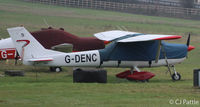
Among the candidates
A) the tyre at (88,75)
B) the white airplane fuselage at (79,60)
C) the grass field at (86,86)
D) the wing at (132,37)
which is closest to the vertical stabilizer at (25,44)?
the white airplane fuselage at (79,60)

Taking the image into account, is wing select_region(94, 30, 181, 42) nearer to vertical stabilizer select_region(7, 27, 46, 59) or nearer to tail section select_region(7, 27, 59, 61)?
tail section select_region(7, 27, 59, 61)

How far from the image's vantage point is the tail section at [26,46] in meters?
18.5

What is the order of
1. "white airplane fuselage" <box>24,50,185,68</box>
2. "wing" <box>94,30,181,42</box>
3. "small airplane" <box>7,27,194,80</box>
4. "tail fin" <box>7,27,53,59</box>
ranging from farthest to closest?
"white airplane fuselage" <box>24,50,185,68</box>
"small airplane" <box>7,27,194,80</box>
"tail fin" <box>7,27,53,59</box>
"wing" <box>94,30,181,42</box>

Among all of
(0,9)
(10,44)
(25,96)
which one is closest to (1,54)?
(10,44)

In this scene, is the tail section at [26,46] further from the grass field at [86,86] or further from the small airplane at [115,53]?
the grass field at [86,86]

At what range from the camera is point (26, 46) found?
18.7m

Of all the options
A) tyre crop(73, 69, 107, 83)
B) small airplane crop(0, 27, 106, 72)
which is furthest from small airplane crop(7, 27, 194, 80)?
small airplane crop(0, 27, 106, 72)

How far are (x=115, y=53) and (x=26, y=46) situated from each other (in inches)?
139

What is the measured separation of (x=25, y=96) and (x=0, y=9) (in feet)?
129

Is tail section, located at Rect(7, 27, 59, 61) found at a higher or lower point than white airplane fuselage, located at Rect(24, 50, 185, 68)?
higher

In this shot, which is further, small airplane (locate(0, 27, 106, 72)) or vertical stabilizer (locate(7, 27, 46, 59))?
small airplane (locate(0, 27, 106, 72))

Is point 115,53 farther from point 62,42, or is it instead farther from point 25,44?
point 62,42

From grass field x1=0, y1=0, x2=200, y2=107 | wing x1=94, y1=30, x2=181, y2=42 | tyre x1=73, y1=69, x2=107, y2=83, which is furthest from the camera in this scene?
wing x1=94, y1=30, x2=181, y2=42

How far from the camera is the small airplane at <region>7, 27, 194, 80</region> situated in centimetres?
1873
